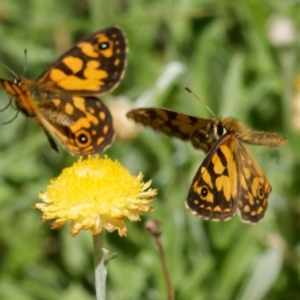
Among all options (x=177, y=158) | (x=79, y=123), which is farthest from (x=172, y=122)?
(x=177, y=158)

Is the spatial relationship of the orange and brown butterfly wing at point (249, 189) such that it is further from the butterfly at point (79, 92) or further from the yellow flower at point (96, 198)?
the butterfly at point (79, 92)

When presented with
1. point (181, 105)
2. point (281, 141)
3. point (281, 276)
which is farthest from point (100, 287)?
point (181, 105)

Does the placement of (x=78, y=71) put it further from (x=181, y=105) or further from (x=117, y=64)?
(x=181, y=105)

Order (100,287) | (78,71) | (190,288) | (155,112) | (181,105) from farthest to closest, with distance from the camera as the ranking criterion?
1. (181,105)
2. (190,288)
3. (78,71)
4. (155,112)
5. (100,287)

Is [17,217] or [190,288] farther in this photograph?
[17,217]

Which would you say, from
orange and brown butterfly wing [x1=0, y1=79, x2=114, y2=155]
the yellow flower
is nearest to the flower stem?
the yellow flower

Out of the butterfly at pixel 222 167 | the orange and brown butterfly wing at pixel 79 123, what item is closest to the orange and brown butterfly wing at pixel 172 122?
the butterfly at pixel 222 167

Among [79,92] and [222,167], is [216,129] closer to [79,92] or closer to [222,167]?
[222,167]

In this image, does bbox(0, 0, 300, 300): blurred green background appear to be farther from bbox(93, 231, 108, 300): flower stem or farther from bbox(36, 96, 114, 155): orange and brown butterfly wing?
bbox(93, 231, 108, 300): flower stem
